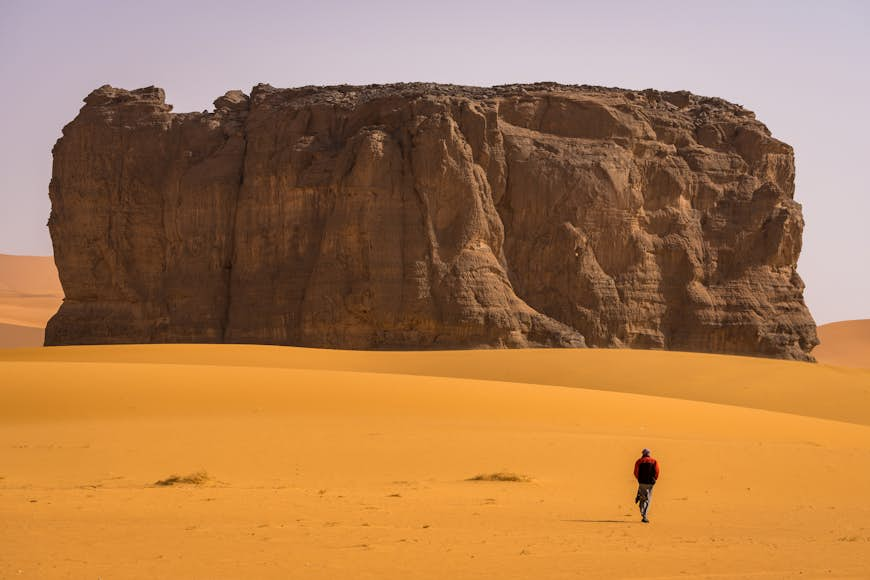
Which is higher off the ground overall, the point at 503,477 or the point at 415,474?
the point at 503,477

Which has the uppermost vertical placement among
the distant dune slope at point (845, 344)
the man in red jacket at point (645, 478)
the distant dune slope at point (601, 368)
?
the distant dune slope at point (845, 344)

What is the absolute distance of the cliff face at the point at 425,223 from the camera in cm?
4453

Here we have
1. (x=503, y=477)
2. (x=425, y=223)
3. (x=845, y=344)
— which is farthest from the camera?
(x=845, y=344)

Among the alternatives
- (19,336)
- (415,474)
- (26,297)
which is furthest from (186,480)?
(26,297)

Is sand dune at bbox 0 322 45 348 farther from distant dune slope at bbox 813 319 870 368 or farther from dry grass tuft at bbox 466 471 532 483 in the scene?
dry grass tuft at bbox 466 471 532 483

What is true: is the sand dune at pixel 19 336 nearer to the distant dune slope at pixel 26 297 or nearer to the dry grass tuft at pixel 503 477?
the distant dune slope at pixel 26 297

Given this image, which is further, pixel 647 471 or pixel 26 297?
pixel 26 297

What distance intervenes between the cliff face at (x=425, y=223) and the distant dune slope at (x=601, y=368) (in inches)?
341

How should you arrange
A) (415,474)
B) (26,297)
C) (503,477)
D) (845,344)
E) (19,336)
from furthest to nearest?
(26,297), (845,344), (19,336), (415,474), (503,477)

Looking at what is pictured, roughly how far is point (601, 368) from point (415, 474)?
56.5 ft

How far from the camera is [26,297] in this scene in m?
123

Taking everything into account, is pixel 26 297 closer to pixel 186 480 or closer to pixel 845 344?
pixel 845 344

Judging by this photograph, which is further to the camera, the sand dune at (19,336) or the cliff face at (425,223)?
the sand dune at (19,336)

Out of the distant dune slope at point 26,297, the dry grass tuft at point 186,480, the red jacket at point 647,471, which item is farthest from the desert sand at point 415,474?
the distant dune slope at point 26,297
